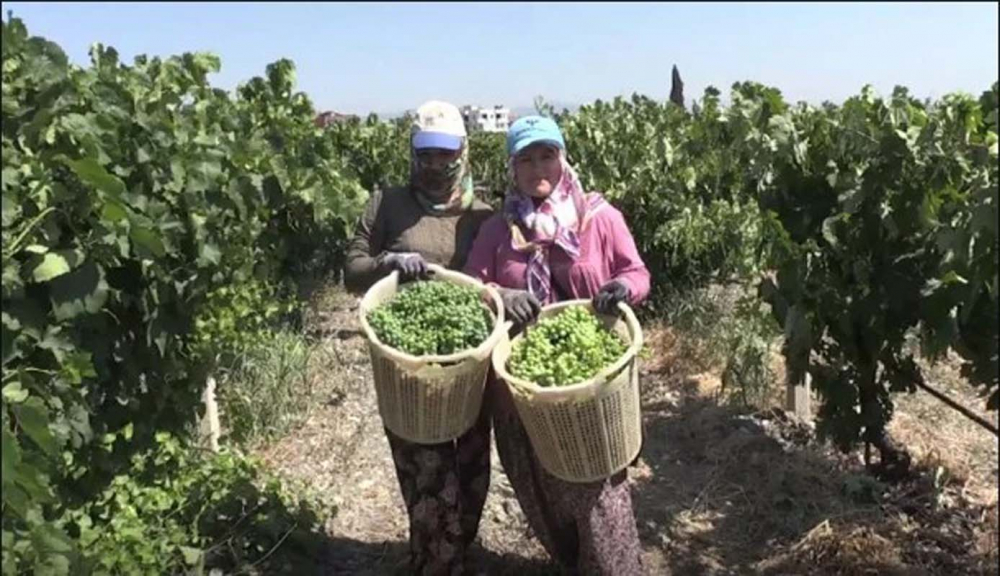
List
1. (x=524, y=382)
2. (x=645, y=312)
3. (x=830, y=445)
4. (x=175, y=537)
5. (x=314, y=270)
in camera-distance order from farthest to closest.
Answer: (x=314, y=270) < (x=645, y=312) < (x=830, y=445) < (x=175, y=537) < (x=524, y=382)

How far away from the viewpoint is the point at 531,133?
8.64 feet

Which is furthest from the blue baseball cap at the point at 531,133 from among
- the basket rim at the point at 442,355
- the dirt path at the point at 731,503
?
the dirt path at the point at 731,503

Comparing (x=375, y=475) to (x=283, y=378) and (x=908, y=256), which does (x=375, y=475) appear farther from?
(x=908, y=256)

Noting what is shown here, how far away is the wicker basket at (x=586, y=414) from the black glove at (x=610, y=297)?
0.07 ft

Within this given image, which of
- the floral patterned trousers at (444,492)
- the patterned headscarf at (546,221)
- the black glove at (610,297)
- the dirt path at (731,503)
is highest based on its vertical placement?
the patterned headscarf at (546,221)

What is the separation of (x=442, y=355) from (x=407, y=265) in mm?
310

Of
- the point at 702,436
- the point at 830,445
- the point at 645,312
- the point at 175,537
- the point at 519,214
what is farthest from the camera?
the point at 645,312

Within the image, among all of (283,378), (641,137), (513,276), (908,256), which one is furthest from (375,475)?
(641,137)

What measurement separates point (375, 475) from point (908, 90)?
244 cm

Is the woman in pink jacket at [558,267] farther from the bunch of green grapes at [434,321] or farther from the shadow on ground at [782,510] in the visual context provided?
the shadow on ground at [782,510]

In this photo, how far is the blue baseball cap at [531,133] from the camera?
2633 millimetres

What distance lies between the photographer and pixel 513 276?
280 cm

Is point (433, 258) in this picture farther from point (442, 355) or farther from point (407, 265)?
point (442, 355)

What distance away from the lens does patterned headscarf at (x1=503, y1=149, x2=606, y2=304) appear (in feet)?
8.97
